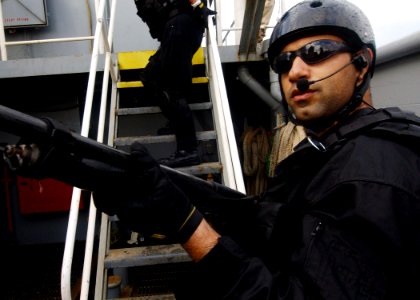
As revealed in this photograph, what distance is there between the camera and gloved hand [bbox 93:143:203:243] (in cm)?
83

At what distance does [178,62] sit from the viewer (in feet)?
8.95

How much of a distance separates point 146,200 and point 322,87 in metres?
0.70

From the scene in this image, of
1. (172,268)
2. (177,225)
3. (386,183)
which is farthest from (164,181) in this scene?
(172,268)

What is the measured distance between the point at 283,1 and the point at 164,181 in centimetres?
397

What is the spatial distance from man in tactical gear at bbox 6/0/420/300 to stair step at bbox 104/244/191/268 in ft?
3.13

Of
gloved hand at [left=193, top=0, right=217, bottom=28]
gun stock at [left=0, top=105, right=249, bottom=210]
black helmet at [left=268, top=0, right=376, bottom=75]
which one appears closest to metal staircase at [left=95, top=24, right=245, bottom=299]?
gloved hand at [left=193, top=0, right=217, bottom=28]

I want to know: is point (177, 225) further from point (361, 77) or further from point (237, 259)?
point (361, 77)

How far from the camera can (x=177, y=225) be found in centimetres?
87

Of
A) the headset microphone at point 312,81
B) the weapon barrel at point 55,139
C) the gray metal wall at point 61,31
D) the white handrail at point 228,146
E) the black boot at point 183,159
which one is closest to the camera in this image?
the weapon barrel at point 55,139

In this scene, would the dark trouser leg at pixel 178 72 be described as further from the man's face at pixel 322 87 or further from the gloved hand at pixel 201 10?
the man's face at pixel 322 87

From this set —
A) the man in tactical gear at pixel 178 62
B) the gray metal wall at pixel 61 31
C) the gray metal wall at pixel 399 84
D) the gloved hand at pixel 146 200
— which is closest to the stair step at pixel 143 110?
the man in tactical gear at pixel 178 62

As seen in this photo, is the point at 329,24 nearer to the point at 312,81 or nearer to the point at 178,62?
the point at 312,81

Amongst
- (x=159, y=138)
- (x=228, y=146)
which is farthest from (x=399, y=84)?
(x=159, y=138)

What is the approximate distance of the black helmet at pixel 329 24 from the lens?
1142 millimetres
